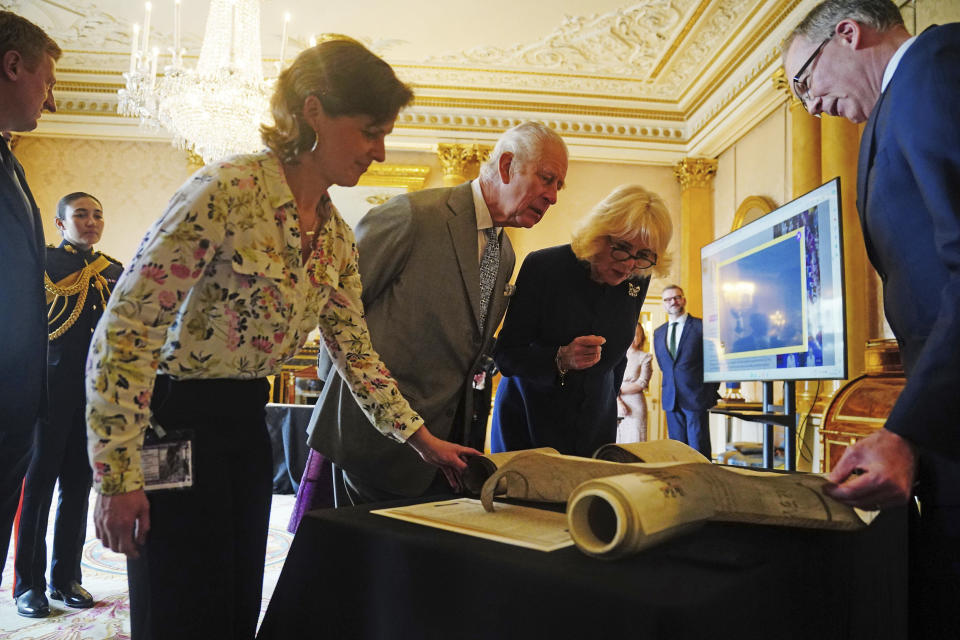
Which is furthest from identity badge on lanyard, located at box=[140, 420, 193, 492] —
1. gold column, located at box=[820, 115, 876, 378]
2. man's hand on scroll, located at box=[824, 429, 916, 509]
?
gold column, located at box=[820, 115, 876, 378]

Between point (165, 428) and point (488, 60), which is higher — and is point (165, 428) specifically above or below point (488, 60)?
below

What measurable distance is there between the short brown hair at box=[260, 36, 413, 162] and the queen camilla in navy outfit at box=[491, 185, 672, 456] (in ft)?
2.90

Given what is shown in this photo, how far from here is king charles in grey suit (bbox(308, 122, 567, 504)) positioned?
1.42 metres

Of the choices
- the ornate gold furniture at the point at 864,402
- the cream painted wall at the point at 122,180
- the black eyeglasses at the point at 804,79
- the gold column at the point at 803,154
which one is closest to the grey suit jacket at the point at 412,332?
the black eyeglasses at the point at 804,79

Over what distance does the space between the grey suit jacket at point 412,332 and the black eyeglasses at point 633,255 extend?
18.5 inches

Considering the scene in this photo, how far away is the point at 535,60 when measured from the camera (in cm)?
718

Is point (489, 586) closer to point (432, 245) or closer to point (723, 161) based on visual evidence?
point (432, 245)

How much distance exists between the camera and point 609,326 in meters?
1.94

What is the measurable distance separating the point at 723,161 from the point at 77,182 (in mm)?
7465

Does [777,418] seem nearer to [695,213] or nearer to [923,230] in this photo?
[923,230]

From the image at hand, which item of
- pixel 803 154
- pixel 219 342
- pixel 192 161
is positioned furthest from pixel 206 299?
pixel 192 161

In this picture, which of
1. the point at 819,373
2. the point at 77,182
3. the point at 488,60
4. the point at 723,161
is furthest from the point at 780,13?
the point at 77,182

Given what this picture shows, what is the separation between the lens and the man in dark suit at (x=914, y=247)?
0.82 meters

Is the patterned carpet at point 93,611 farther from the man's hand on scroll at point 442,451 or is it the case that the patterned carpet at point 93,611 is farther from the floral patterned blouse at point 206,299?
the floral patterned blouse at point 206,299
